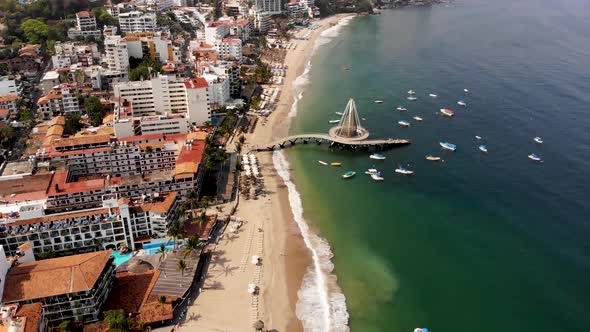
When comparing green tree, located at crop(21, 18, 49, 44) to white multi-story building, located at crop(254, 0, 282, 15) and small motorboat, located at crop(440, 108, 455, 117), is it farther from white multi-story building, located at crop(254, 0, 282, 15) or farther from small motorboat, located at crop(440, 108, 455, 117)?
small motorboat, located at crop(440, 108, 455, 117)

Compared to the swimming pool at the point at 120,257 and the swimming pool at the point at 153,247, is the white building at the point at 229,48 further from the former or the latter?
the swimming pool at the point at 120,257

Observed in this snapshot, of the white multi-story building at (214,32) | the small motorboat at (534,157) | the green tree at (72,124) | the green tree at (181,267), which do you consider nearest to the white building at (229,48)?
Result: the white multi-story building at (214,32)

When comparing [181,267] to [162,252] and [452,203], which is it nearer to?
[162,252]

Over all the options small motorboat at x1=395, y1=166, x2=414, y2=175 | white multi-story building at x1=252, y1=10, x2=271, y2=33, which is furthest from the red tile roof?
white multi-story building at x1=252, y1=10, x2=271, y2=33

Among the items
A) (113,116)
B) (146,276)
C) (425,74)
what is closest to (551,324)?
(146,276)

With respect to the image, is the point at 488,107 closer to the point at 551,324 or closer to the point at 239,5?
the point at 551,324
